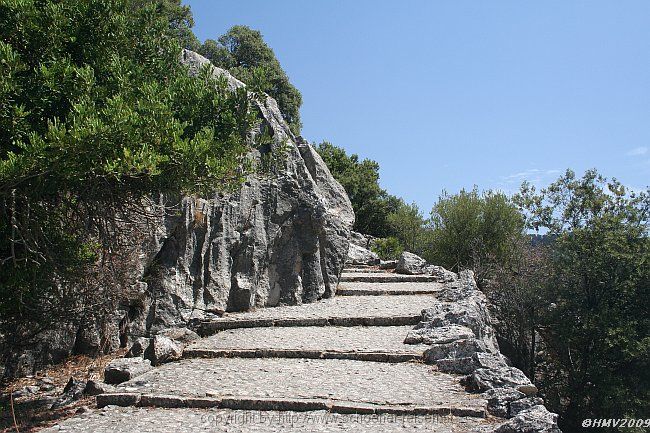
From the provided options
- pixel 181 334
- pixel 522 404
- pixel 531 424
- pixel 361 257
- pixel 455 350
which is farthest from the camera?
pixel 361 257

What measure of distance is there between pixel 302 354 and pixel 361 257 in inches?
514

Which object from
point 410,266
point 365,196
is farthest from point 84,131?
point 365,196

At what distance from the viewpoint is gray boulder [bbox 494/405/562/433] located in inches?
239

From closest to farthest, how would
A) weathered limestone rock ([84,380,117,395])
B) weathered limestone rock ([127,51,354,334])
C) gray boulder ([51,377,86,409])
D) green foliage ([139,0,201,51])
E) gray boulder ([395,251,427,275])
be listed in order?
gray boulder ([51,377,86,409]), weathered limestone rock ([84,380,117,395]), weathered limestone rock ([127,51,354,334]), gray boulder ([395,251,427,275]), green foliage ([139,0,201,51])

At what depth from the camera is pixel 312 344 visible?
10836mm

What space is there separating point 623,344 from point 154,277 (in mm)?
15207

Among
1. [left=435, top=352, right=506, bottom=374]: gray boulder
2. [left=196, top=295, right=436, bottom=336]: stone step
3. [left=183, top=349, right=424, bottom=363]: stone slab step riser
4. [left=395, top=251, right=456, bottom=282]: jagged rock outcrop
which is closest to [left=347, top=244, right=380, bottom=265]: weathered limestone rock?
[left=395, top=251, right=456, bottom=282]: jagged rock outcrop

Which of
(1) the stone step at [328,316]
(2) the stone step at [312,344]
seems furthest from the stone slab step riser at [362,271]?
(2) the stone step at [312,344]

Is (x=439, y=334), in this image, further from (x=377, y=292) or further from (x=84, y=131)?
(x=84, y=131)

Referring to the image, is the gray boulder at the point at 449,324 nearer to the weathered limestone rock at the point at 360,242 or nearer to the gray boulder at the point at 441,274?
the gray boulder at the point at 441,274

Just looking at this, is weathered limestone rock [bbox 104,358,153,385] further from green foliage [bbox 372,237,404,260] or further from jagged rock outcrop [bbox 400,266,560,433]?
green foliage [bbox 372,237,404,260]

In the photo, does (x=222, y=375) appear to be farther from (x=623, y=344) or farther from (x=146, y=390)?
(x=623, y=344)

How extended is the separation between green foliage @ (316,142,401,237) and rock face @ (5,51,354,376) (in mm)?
17711

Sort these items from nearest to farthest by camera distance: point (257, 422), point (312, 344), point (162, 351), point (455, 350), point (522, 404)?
point (522, 404) < point (257, 422) < point (455, 350) < point (162, 351) < point (312, 344)
